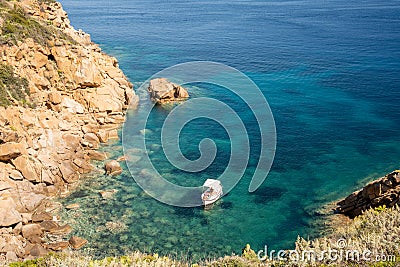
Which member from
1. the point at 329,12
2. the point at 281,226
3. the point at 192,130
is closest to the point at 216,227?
the point at 281,226

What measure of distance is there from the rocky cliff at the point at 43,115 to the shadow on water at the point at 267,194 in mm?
14560

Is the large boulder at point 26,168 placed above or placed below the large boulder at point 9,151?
below

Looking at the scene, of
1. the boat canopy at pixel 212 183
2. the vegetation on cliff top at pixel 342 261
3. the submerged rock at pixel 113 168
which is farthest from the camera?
the submerged rock at pixel 113 168

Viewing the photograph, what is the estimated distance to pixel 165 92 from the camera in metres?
51.6

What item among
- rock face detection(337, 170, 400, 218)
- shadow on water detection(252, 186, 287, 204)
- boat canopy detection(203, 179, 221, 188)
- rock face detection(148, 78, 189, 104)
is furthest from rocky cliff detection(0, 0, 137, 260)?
rock face detection(337, 170, 400, 218)

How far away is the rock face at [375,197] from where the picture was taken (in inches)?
1005

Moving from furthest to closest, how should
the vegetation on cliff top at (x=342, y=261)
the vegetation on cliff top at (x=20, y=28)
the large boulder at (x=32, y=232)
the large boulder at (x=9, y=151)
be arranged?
the vegetation on cliff top at (x=20, y=28) → the large boulder at (x=9, y=151) → the large boulder at (x=32, y=232) → the vegetation on cliff top at (x=342, y=261)

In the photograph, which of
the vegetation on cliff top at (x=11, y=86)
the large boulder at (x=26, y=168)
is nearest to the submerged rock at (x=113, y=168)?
the large boulder at (x=26, y=168)

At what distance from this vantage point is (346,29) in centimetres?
9144

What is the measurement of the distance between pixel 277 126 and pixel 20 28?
29.9 metres

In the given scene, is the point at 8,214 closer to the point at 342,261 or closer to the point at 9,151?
the point at 9,151

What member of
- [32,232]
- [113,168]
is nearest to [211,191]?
[113,168]

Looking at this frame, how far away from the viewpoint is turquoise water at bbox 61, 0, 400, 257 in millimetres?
27312

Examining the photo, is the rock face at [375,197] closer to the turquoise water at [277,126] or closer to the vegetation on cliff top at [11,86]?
the turquoise water at [277,126]
